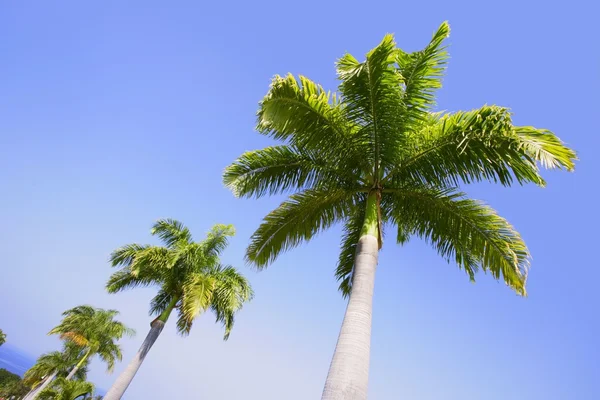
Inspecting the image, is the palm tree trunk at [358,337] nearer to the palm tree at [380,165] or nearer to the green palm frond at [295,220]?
the palm tree at [380,165]

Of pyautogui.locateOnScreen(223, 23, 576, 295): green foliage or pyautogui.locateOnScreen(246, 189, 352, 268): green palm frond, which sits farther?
pyautogui.locateOnScreen(246, 189, 352, 268): green palm frond

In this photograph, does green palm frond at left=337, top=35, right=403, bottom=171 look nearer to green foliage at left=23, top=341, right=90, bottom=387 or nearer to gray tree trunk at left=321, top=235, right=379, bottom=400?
gray tree trunk at left=321, top=235, right=379, bottom=400

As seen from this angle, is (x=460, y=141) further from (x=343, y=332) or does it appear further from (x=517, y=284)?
(x=343, y=332)

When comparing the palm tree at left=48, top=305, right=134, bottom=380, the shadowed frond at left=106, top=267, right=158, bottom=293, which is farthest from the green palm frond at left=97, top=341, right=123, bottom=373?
the shadowed frond at left=106, top=267, right=158, bottom=293

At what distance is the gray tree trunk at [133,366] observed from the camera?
44.8 feet

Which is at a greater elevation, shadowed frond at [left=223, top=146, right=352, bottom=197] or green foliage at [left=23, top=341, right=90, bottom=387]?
shadowed frond at [left=223, top=146, right=352, bottom=197]

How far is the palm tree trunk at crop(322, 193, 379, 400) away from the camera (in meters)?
4.89

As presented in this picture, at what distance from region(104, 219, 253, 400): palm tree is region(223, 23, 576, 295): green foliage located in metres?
7.27

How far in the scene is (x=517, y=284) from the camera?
7086 millimetres

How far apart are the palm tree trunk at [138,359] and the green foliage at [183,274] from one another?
66 mm

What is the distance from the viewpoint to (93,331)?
27.5 meters

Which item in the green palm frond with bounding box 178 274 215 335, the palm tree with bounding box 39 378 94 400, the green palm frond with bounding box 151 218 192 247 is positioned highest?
the green palm frond with bounding box 151 218 192 247

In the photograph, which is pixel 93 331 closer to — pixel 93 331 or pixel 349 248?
pixel 93 331

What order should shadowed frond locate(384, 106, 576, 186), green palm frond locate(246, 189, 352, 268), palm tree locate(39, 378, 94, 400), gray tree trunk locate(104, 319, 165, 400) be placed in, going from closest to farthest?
shadowed frond locate(384, 106, 576, 186) < green palm frond locate(246, 189, 352, 268) < gray tree trunk locate(104, 319, 165, 400) < palm tree locate(39, 378, 94, 400)
